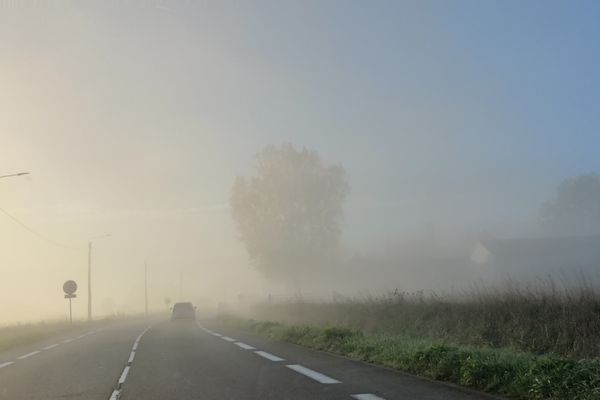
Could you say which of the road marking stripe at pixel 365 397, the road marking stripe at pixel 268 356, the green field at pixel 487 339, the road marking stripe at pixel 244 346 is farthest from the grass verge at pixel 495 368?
the road marking stripe at pixel 244 346

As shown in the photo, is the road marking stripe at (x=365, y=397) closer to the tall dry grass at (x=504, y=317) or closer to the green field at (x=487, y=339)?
the green field at (x=487, y=339)

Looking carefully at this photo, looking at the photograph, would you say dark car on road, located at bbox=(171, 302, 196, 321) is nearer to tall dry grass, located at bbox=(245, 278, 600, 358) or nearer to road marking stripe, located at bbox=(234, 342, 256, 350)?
tall dry grass, located at bbox=(245, 278, 600, 358)

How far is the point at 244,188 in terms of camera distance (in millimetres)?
59062

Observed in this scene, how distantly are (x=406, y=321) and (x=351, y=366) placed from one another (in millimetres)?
8875

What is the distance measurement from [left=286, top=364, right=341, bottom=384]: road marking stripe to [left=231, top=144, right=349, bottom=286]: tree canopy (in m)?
45.4

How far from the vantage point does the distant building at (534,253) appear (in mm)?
54094

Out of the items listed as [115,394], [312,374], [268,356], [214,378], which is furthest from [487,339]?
[115,394]

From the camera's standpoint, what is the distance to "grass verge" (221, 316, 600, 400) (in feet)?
23.9

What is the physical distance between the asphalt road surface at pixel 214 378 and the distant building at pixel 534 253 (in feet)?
133

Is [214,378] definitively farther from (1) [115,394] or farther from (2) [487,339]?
(2) [487,339]

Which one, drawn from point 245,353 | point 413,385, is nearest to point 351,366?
point 413,385

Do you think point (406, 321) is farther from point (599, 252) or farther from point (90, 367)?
point (599, 252)

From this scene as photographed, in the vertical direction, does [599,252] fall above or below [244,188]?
below

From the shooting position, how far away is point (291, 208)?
58.1 m
